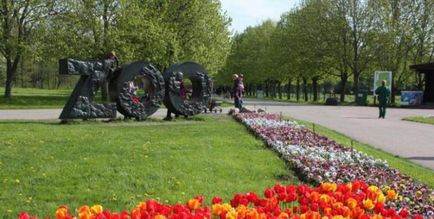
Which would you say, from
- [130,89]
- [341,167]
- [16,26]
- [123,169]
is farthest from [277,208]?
[16,26]

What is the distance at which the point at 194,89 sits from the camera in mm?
22891

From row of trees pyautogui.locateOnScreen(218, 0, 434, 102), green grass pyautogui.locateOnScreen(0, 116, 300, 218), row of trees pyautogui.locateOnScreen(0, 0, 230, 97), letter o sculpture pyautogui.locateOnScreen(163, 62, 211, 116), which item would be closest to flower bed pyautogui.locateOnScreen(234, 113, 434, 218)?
green grass pyautogui.locateOnScreen(0, 116, 300, 218)

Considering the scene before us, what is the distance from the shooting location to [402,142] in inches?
600

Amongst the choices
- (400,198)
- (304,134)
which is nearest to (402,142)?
(304,134)

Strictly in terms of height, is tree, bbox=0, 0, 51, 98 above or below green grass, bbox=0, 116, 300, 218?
above

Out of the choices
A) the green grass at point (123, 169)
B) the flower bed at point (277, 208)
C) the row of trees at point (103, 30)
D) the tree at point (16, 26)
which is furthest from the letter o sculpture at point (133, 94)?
the tree at point (16, 26)

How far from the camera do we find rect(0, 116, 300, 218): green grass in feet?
23.8

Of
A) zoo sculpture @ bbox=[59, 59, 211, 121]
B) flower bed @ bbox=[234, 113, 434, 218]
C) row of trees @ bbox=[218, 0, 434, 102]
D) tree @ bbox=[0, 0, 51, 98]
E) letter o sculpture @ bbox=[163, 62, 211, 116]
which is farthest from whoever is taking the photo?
row of trees @ bbox=[218, 0, 434, 102]

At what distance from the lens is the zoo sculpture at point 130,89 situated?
18.9 metres

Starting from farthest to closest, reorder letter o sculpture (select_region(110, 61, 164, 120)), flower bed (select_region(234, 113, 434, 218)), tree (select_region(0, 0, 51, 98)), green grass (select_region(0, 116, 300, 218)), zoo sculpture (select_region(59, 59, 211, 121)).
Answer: tree (select_region(0, 0, 51, 98)), letter o sculpture (select_region(110, 61, 164, 120)), zoo sculpture (select_region(59, 59, 211, 121)), green grass (select_region(0, 116, 300, 218)), flower bed (select_region(234, 113, 434, 218))

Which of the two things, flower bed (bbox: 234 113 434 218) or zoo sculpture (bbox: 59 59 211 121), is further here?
zoo sculpture (bbox: 59 59 211 121)

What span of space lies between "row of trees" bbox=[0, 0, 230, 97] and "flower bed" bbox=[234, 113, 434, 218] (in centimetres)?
2720

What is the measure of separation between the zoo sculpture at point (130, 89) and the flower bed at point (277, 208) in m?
14.9

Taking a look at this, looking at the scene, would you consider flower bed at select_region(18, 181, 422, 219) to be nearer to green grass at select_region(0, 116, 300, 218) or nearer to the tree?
green grass at select_region(0, 116, 300, 218)
